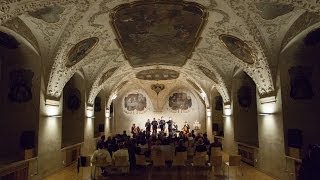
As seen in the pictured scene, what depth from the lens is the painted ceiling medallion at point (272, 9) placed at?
880cm

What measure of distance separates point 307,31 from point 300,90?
2335 millimetres

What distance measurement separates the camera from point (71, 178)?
11.6 meters

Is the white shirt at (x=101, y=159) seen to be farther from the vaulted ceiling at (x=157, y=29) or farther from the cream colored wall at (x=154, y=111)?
the cream colored wall at (x=154, y=111)

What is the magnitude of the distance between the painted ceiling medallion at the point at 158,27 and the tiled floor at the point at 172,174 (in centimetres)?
616

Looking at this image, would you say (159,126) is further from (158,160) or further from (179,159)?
(158,160)

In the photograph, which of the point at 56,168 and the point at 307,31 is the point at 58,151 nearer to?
the point at 56,168

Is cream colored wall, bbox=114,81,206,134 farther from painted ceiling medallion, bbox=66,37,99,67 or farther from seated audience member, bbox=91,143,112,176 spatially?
seated audience member, bbox=91,143,112,176

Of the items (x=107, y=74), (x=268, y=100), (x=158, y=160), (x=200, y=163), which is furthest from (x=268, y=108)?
(x=107, y=74)

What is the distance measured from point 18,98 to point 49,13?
4.16m

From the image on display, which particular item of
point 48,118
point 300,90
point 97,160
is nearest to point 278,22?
point 300,90

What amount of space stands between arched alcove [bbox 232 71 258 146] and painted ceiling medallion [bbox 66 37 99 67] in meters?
9.07

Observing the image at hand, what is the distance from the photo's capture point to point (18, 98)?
1139cm

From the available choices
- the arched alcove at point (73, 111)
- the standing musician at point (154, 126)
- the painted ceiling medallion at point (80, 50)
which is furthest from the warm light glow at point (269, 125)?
the standing musician at point (154, 126)

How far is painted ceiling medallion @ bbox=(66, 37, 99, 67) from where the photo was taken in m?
12.1
